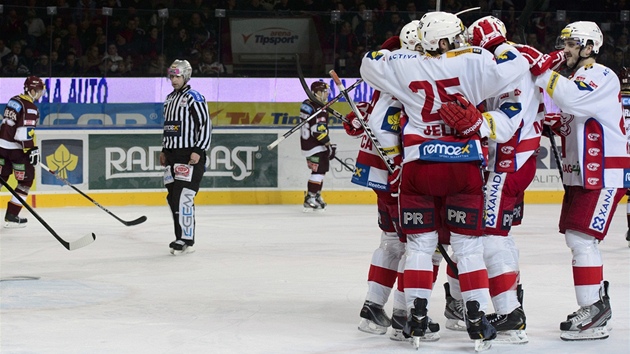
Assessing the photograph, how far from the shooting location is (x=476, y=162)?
4.25 metres

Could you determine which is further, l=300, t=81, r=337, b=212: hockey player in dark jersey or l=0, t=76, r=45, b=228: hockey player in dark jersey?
l=300, t=81, r=337, b=212: hockey player in dark jersey

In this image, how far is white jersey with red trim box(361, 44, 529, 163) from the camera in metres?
4.18

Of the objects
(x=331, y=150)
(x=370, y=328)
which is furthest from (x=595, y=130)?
(x=331, y=150)

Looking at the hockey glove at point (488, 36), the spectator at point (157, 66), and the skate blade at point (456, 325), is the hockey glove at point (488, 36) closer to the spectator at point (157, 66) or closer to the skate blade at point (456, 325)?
A: the skate blade at point (456, 325)

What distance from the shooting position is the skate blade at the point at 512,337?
4477mm

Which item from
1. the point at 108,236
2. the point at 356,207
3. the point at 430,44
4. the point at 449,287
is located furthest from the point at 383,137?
the point at 356,207

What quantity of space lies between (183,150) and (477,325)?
3.57 meters

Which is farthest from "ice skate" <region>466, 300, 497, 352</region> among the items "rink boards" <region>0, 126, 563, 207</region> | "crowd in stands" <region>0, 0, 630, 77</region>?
"crowd in stands" <region>0, 0, 630, 77</region>

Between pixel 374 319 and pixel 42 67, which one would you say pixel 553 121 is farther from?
pixel 42 67

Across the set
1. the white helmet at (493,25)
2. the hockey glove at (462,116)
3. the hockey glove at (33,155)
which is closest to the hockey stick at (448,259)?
the hockey glove at (462,116)

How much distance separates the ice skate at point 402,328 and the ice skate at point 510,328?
246mm

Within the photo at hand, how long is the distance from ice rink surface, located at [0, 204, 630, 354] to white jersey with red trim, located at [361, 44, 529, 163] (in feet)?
2.79

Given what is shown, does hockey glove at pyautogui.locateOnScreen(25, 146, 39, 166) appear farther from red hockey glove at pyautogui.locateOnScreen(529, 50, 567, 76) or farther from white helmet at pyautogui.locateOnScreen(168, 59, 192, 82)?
red hockey glove at pyautogui.locateOnScreen(529, 50, 567, 76)

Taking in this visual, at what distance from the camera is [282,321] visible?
16.2 ft
